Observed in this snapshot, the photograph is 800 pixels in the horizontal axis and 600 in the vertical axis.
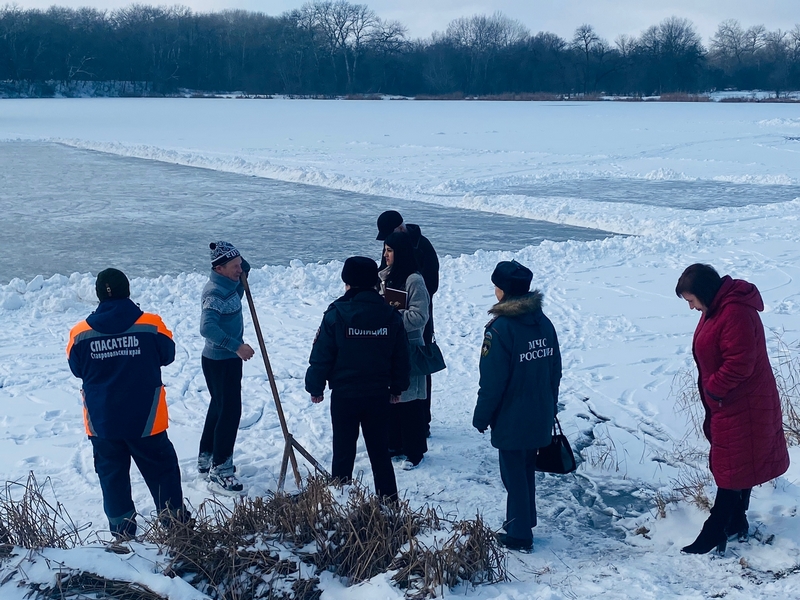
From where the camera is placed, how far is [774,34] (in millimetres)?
99625

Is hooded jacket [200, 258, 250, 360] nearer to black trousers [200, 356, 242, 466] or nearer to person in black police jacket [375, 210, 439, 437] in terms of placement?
black trousers [200, 356, 242, 466]

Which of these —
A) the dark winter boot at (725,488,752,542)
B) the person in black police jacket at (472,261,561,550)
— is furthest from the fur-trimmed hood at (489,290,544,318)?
the dark winter boot at (725,488,752,542)

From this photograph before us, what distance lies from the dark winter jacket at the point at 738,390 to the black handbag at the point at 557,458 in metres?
0.71

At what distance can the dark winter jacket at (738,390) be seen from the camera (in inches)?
145

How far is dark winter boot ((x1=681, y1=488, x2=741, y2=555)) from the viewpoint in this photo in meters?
3.91

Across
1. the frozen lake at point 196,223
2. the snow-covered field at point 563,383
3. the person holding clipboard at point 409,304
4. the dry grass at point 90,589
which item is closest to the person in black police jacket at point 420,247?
the person holding clipboard at point 409,304

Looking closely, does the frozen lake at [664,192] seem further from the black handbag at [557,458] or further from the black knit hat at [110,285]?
the black knit hat at [110,285]

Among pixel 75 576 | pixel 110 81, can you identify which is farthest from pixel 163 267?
pixel 110 81

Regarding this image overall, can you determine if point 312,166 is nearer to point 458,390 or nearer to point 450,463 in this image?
point 458,390

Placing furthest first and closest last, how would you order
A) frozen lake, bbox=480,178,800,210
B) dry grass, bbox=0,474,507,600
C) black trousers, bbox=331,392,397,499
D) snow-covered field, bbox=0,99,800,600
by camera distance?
1. frozen lake, bbox=480,178,800,210
2. black trousers, bbox=331,392,397,499
3. snow-covered field, bbox=0,99,800,600
4. dry grass, bbox=0,474,507,600

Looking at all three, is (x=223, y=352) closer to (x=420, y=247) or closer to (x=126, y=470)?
(x=126, y=470)

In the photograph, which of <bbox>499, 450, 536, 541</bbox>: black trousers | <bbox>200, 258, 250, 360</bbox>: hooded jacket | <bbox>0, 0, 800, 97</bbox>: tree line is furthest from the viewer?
<bbox>0, 0, 800, 97</bbox>: tree line

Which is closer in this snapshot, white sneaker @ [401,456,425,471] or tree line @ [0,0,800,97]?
white sneaker @ [401,456,425,471]

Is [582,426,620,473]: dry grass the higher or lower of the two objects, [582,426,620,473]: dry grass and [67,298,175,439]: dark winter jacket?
the lower
